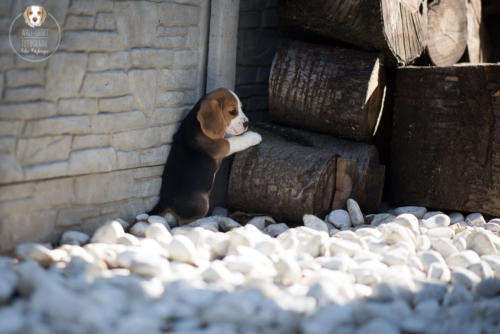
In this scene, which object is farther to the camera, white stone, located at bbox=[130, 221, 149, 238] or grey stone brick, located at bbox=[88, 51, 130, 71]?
white stone, located at bbox=[130, 221, 149, 238]

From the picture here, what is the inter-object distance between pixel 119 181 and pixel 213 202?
0.86 metres

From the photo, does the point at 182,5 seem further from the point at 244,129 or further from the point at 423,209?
the point at 423,209

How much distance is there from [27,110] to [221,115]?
112cm

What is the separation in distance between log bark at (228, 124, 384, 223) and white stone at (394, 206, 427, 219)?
178mm

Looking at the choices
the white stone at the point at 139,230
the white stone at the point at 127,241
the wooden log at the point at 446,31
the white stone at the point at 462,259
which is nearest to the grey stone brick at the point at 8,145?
the white stone at the point at 127,241

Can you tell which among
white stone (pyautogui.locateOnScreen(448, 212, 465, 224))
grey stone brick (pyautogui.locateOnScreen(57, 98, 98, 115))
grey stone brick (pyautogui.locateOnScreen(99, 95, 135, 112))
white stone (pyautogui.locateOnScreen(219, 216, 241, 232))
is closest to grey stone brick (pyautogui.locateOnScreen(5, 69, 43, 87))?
grey stone brick (pyautogui.locateOnScreen(57, 98, 98, 115))

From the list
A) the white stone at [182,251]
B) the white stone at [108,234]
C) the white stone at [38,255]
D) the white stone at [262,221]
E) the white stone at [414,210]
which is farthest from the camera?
the white stone at [414,210]

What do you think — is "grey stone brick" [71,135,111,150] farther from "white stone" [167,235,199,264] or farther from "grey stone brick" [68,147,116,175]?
"white stone" [167,235,199,264]

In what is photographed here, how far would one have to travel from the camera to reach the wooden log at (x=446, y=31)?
4180 millimetres

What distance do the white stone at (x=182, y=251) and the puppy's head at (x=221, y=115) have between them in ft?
3.04

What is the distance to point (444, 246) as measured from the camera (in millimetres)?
3076

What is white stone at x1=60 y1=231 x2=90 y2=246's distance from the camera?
9.72 feet

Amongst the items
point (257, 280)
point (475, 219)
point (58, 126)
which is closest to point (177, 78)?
point (58, 126)

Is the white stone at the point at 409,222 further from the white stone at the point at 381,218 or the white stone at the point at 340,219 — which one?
the white stone at the point at 340,219
